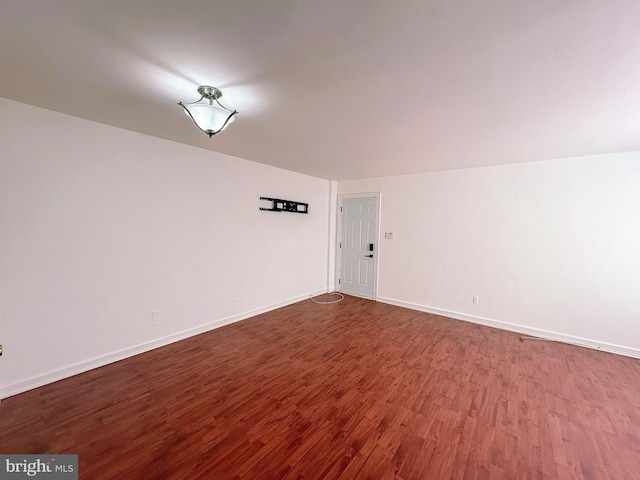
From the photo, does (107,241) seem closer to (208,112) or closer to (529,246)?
(208,112)

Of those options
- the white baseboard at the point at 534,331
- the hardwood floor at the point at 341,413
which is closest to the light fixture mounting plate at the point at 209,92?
the hardwood floor at the point at 341,413

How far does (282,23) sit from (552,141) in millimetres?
3240

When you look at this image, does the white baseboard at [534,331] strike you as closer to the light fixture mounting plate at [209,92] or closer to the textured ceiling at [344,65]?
the textured ceiling at [344,65]

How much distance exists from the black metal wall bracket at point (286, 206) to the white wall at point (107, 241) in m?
0.34

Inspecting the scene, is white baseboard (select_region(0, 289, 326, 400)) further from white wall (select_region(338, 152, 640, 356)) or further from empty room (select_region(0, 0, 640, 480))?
white wall (select_region(338, 152, 640, 356))

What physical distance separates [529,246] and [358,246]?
2.89 meters

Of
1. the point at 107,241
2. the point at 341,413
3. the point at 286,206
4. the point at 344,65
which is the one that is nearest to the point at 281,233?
the point at 286,206

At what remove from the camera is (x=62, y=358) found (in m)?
2.45

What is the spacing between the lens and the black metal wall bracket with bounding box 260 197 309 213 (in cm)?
440

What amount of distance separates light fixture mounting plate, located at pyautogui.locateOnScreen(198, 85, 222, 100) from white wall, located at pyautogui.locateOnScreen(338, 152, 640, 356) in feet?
12.2

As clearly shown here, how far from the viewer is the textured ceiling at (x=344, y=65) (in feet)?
3.86

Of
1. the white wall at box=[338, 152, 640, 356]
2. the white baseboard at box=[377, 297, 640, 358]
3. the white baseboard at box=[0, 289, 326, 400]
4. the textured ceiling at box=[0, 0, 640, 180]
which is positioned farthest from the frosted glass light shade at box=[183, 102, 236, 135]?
the white baseboard at box=[377, 297, 640, 358]

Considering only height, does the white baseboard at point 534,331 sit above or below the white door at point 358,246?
below

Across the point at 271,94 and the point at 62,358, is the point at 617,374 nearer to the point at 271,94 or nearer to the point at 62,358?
the point at 271,94
